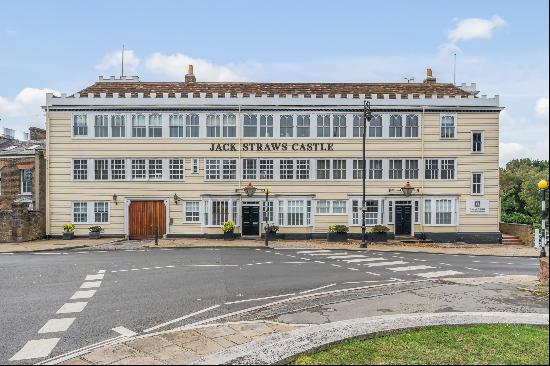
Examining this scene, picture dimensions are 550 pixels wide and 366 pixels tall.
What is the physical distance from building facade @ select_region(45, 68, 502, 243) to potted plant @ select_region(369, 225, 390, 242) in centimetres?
76

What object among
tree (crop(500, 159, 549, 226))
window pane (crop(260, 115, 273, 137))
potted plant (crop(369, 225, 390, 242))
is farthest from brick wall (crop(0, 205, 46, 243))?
tree (crop(500, 159, 549, 226))

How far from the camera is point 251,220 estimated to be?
3284 centimetres

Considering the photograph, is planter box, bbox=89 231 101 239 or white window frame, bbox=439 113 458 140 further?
white window frame, bbox=439 113 458 140

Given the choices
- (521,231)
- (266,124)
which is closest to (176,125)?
(266,124)

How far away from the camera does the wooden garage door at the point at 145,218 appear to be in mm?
32594

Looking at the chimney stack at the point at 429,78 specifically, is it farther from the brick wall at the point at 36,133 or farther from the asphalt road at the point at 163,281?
the brick wall at the point at 36,133

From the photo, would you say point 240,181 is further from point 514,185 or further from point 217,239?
point 514,185

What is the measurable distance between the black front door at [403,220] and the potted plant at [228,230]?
36.8 feet

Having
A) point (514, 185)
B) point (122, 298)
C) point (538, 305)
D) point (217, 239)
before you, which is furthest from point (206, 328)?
point (514, 185)

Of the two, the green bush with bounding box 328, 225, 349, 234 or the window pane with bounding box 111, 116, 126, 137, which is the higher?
the window pane with bounding box 111, 116, 126, 137

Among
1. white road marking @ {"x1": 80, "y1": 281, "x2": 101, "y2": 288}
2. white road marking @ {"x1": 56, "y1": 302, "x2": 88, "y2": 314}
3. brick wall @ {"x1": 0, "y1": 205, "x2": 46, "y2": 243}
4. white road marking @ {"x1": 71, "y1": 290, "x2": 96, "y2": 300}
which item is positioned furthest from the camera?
brick wall @ {"x1": 0, "y1": 205, "x2": 46, "y2": 243}

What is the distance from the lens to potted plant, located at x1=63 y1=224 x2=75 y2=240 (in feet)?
104

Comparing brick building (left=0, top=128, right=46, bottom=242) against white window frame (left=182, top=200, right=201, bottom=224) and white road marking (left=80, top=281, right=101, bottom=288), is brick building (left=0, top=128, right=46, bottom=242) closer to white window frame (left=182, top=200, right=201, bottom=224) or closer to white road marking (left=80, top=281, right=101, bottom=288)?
white window frame (left=182, top=200, right=201, bottom=224)

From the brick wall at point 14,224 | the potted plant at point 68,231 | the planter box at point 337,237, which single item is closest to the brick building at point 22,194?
the brick wall at point 14,224
